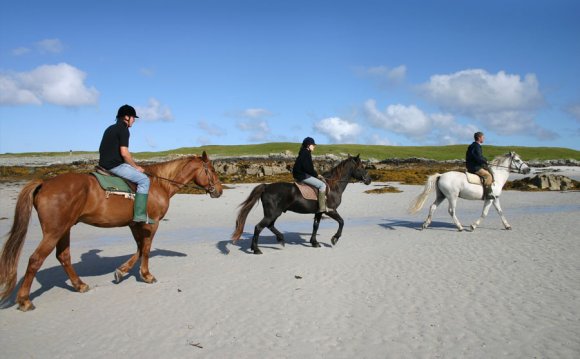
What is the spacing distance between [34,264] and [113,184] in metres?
1.83

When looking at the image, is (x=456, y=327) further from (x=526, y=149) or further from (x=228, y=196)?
(x=526, y=149)

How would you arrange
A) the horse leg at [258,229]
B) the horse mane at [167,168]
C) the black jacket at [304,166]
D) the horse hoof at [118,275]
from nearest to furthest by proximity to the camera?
the horse hoof at [118,275] < the horse mane at [167,168] < the horse leg at [258,229] < the black jacket at [304,166]

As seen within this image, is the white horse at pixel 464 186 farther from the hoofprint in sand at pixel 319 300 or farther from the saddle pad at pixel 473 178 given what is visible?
the hoofprint in sand at pixel 319 300

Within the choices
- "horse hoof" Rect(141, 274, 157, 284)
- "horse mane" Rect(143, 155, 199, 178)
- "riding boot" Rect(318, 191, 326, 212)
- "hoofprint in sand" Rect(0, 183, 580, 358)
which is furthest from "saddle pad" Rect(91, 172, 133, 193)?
"riding boot" Rect(318, 191, 326, 212)

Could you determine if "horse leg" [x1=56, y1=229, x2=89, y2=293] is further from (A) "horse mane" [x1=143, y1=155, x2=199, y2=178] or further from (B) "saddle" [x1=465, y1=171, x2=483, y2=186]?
(B) "saddle" [x1=465, y1=171, x2=483, y2=186]

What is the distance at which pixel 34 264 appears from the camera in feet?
22.3

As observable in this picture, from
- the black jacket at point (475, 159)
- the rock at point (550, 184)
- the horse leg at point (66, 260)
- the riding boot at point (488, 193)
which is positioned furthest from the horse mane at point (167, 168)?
the rock at point (550, 184)

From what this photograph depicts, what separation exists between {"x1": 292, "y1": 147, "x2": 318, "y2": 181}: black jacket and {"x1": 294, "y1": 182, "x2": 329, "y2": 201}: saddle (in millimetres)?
203

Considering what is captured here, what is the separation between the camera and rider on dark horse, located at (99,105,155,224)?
781 cm

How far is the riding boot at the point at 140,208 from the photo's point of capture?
8.06 meters

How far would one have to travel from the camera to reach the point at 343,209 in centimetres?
2164

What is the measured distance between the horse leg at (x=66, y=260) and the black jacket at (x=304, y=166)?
5.75m

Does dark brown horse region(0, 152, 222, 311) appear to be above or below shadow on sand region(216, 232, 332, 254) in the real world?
above

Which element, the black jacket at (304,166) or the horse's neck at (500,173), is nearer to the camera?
the black jacket at (304,166)
